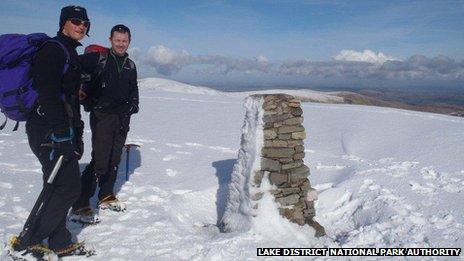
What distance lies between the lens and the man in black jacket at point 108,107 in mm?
6105

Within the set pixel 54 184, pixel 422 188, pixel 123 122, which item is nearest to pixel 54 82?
pixel 54 184

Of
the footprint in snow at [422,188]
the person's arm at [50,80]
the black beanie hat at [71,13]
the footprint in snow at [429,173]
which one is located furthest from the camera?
the footprint in snow at [429,173]

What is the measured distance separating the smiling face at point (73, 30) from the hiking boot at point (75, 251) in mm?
2623

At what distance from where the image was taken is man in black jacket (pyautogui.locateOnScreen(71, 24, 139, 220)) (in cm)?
611

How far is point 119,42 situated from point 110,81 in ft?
2.04

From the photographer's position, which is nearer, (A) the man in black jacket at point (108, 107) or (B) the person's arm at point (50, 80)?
(B) the person's arm at point (50, 80)

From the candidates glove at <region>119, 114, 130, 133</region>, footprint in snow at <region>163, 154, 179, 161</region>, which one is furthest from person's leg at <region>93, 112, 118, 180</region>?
footprint in snow at <region>163, 154, 179, 161</region>

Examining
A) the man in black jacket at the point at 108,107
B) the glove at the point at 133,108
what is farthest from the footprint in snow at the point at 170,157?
the glove at the point at 133,108

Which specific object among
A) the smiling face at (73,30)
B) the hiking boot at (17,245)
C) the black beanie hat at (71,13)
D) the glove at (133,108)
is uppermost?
the black beanie hat at (71,13)

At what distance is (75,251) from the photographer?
5117mm

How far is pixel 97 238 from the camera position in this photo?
5.82 meters

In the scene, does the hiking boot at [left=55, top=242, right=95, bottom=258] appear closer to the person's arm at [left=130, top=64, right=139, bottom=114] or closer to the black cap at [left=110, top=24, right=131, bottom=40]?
the person's arm at [left=130, top=64, right=139, bottom=114]

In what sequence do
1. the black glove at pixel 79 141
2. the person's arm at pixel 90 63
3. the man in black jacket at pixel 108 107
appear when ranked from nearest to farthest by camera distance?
1. the black glove at pixel 79 141
2. the person's arm at pixel 90 63
3. the man in black jacket at pixel 108 107

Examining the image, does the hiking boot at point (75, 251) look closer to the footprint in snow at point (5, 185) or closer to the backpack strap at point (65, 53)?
the backpack strap at point (65, 53)
